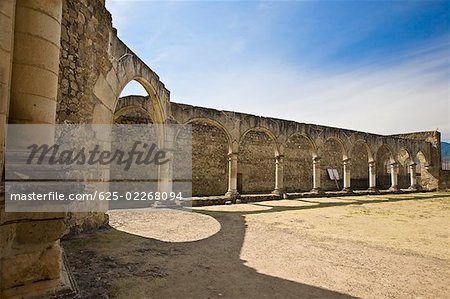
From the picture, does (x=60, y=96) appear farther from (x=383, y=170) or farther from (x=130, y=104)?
(x=383, y=170)

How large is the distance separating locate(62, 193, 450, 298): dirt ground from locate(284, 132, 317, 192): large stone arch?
486 inches

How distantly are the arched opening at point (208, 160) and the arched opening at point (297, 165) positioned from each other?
4.95 meters

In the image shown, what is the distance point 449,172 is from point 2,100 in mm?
27807

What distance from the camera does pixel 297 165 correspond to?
18562 mm

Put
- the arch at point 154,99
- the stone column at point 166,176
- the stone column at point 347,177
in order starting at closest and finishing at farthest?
1. the arch at point 154,99
2. the stone column at point 166,176
3. the stone column at point 347,177

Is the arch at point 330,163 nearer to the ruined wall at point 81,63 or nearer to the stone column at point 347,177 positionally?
the stone column at point 347,177

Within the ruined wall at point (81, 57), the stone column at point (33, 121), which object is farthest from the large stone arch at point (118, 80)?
the stone column at point (33, 121)

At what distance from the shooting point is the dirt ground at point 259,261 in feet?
8.32

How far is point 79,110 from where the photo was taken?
4559 millimetres

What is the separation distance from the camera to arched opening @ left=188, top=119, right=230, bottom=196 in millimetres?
14547

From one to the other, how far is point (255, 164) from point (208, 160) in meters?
3.37

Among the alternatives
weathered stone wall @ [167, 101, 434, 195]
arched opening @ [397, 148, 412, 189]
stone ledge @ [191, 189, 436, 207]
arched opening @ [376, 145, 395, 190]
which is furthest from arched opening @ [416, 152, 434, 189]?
stone ledge @ [191, 189, 436, 207]

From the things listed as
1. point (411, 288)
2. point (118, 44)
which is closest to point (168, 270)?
point (411, 288)

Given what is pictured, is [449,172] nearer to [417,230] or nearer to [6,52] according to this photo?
[417,230]
